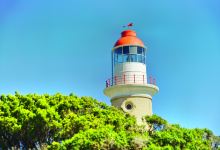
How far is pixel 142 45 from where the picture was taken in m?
44.4

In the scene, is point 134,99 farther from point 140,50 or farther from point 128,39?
point 128,39

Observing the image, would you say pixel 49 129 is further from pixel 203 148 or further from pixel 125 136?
pixel 203 148

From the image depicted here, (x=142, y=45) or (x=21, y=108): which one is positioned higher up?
(x=142, y=45)

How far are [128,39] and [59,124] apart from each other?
12699 millimetres

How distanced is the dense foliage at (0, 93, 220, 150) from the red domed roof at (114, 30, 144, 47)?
830 centimetres

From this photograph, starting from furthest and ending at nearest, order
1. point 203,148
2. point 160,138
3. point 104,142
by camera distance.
→ point 203,148, point 160,138, point 104,142

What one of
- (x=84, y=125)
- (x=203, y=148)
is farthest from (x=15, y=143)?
(x=203, y=148)

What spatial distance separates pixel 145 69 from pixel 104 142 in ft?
53.5

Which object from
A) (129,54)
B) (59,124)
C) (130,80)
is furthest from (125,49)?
(59,124)

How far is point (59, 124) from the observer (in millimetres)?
33156

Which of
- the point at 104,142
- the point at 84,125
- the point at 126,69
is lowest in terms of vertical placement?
the point at 104,142

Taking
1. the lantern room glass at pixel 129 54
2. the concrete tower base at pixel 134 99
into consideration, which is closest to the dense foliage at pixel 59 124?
the concrete tower base at pixel 134 99

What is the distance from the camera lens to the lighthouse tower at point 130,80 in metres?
42.1

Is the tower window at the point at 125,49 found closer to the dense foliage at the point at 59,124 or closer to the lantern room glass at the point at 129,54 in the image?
the lantern room glass at the point at 129,54
